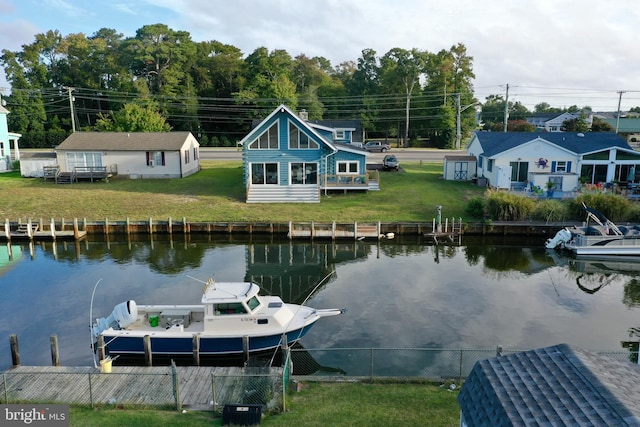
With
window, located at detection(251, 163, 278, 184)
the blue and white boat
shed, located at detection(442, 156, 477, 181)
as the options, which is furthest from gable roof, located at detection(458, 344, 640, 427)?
shed, located at detection(442, 156, 477, 181)

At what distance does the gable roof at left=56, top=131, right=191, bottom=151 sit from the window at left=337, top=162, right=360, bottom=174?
648 inches

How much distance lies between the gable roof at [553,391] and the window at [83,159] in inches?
1909

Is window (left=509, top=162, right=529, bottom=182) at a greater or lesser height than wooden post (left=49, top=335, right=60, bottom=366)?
greater

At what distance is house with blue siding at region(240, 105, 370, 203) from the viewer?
4297 cm

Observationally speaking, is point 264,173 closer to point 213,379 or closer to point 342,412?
point 213,379

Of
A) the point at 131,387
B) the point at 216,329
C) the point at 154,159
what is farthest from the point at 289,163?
the point at 131,387

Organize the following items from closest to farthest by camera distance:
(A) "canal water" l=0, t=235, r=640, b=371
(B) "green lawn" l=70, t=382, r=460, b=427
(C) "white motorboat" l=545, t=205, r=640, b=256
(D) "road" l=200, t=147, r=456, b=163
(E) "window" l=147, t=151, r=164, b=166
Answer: (B) "green lawn" l=70, t=382, r=460, b=427
(A) "canal water" l=0, t=235, r=640, b=371
(C) "white motorboat" l=545, t=205, r=640, b=256
(E) "window" l=147, t=151, r=164, b=166
(D) "road" l=200, t=147, r=456, b=163

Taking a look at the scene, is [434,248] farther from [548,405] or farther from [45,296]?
[548,405]

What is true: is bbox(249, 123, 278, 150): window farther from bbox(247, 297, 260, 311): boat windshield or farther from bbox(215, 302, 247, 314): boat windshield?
bbox(215, 302, 247, 314): boat windshield

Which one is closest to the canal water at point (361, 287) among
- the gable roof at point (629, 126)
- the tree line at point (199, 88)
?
the tree line at point (199, 88)

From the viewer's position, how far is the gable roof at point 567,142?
46156mm

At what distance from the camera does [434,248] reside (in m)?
34.0

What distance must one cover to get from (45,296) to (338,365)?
A: 15498 millimetres

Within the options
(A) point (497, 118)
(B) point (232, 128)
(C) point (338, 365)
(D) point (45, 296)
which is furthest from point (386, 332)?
(A) point (497, 118)
